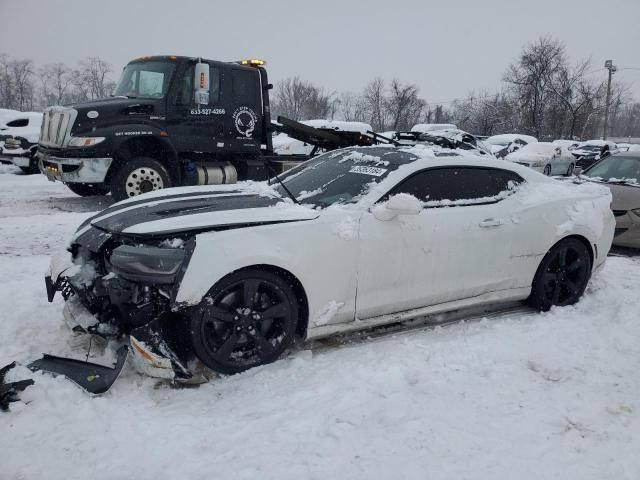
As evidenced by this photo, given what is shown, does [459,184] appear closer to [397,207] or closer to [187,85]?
[397,207]

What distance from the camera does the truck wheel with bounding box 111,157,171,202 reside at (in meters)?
7.99

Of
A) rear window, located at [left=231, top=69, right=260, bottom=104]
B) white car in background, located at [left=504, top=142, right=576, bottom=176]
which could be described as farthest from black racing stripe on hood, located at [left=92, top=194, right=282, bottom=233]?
white car in background, located at [left=504, top=142, right=576, bottom=176]

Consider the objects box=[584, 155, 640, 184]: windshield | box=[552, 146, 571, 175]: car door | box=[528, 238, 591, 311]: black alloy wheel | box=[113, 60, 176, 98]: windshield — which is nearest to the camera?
box=[528, 238, 591, 311]: black alloy wheel

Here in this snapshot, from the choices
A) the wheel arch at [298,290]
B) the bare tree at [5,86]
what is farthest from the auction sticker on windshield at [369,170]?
the bare tree at [5,86]

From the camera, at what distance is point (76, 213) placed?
7.87 m

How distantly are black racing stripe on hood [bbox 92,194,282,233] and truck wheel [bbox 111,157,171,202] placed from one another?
4680 mm

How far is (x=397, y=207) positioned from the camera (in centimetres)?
344

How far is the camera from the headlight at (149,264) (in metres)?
2.91

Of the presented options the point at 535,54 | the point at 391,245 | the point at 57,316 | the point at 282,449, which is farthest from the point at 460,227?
the point at 535,54

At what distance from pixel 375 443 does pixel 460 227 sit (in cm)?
196

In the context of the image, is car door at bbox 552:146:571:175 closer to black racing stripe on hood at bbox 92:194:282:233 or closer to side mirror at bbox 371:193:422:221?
side mirror at bbox 371:193:422:221

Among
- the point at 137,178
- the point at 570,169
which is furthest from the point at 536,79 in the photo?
the point at 137,178

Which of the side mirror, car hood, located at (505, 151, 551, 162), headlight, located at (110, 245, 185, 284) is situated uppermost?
car hood, located at (505, 151, 551, 162)

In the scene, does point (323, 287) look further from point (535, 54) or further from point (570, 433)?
point (535, 54)
